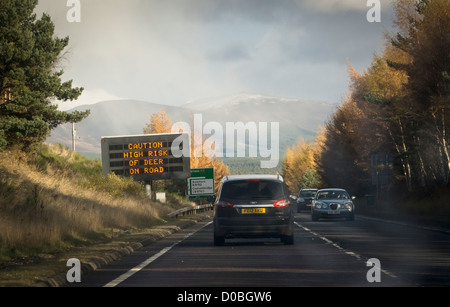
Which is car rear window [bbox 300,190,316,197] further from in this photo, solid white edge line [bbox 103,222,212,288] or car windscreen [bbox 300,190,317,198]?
solid white edge line [bbox 103,222,212,288]

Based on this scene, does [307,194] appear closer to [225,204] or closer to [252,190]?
[252,190]

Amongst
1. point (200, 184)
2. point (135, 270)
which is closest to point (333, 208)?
point (135, 270)

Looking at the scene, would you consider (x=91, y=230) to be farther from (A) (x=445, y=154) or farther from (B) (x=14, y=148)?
(A) (x=445, y=154)

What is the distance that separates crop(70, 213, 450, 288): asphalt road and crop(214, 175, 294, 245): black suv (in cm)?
43

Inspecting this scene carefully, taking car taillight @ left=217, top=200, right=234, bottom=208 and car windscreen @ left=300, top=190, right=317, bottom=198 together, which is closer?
car taillight @ left=217, top=200, right=234, bottom=208

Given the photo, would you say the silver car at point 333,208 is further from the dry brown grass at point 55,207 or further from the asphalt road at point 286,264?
the asphalt road at point 286,264

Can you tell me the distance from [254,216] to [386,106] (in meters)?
38.2

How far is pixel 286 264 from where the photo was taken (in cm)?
1678

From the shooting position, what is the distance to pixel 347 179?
100312 mm

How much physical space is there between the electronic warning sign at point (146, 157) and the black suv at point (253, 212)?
98.8 ft

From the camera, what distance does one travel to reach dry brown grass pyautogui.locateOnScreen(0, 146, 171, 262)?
2014 centimetres

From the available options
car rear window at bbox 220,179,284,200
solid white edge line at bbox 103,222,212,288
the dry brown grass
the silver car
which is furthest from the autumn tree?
solid white edge line at bbox 103,222,212,288

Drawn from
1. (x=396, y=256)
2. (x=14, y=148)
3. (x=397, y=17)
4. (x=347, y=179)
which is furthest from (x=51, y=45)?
(x=347, y=179)
